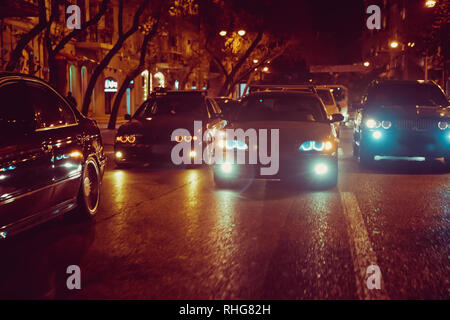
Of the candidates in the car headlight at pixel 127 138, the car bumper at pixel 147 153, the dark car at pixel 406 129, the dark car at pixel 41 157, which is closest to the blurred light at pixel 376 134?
the dark car at pixel 406 129

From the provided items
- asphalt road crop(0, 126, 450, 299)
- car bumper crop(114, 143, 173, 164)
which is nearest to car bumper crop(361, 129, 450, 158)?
asphalt road crop(0, 126, 450, 299)

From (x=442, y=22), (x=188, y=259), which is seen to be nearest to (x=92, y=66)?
(x=442, y=22)

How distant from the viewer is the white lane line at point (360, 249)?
4.98 metres

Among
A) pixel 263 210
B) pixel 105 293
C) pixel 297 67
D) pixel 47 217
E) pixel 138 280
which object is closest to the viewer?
pixel 105 293

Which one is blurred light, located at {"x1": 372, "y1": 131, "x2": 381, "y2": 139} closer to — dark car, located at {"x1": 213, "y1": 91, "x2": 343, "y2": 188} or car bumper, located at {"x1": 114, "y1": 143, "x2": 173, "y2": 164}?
dark car, located at {"x1": 213, "y1": 91, "x2": 343, "y2": 188}

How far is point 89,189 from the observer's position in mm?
8102

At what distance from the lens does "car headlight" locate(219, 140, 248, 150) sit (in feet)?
33.7

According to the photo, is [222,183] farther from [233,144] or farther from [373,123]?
[373,123]

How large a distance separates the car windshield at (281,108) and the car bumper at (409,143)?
2.71 m

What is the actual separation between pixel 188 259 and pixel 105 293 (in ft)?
3.94

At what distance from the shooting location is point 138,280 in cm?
531

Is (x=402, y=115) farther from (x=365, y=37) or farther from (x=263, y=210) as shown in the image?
(x=365, y=37)

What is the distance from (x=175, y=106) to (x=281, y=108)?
4321 millimetres

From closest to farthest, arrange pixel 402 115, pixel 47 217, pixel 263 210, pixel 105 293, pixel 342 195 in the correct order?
1. pixel 105 293
2. pixel 47 217
3. pixel 263 210
4. pixel 342 195
5. pixel 402 115
